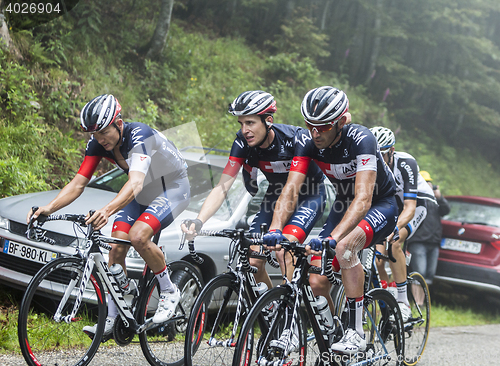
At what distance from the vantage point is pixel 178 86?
1094cm

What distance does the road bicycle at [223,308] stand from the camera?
3195 mm

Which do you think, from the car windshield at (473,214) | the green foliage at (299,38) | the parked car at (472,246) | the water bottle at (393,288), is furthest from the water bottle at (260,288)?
the green foliage at (299,38)

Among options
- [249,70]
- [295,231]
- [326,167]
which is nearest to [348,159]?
A: [326,167]

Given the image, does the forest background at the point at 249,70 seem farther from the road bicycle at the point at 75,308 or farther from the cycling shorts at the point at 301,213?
the cycling shorts at the point at 301,213

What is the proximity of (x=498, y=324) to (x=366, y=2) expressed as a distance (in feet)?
43.9

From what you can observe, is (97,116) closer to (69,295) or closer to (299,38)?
(69,295)

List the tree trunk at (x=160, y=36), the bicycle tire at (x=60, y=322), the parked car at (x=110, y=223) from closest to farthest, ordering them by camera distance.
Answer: the bicycle tire at (x=60, y=322) → the parked car at (x=110, y=223) → the tree trunk at (x=160, y=36)

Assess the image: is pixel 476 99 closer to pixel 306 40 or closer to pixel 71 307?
pixel 306 40

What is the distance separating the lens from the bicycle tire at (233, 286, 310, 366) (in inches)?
115

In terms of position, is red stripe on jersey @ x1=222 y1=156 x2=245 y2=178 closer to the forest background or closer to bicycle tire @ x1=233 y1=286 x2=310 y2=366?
bicycle tire @ x1=233 y1=286 x2=310 y2=366

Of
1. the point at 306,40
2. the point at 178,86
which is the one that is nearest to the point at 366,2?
the point at 306,40

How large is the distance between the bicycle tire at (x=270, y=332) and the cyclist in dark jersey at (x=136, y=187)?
1.00 metres

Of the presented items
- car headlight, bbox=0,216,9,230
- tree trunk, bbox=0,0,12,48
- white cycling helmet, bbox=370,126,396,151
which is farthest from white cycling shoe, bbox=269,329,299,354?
tree trunk, bbox=0,0,12,48

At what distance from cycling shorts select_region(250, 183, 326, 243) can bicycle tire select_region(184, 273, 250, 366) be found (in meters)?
0.70
